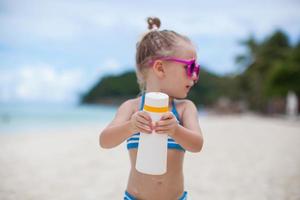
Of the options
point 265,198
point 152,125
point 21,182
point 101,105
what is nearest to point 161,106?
point 152,125

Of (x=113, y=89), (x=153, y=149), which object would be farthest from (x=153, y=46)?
(x=113, y=89)

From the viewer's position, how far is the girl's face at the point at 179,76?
1955mm

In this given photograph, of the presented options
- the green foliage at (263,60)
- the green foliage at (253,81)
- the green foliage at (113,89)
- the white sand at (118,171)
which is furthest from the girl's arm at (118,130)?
the green foliage at (113,89)

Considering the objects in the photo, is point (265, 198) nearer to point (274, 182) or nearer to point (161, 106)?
point (274, 182)

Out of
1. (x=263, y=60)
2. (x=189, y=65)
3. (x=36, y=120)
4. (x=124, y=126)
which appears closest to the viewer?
(x=124, y=126)

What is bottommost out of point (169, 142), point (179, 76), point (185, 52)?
point (169, 142)

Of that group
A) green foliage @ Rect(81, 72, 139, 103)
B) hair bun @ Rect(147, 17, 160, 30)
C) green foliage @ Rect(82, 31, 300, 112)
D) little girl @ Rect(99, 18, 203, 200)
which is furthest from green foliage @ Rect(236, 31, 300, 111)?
little girl @ Rect(99, 18, 203, 200)

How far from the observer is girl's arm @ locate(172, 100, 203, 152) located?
5.85ft

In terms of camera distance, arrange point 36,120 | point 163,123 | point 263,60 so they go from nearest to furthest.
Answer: point 163,123
point 36,120
point 263,60

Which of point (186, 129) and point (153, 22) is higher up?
point (153, 22)

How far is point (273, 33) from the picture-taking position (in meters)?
40.3

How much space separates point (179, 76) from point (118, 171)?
4.50m

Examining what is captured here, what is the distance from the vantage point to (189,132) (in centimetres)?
183

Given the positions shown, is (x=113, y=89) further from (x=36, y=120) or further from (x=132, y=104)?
(x=132, y=104)
